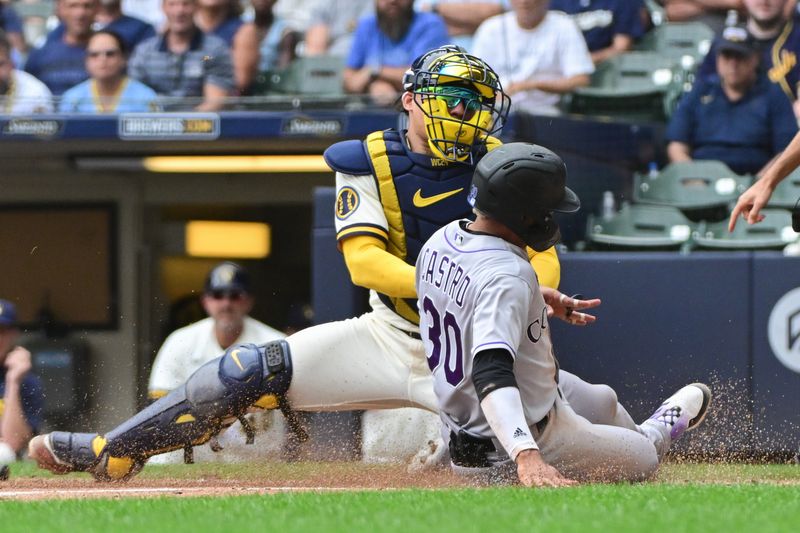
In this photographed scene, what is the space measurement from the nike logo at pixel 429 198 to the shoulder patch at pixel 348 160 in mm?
200

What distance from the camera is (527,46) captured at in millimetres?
7941

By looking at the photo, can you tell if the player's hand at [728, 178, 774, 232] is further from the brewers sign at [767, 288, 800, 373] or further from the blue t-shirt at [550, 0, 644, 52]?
the blue t-shirt at [550, 0, 644, 52]

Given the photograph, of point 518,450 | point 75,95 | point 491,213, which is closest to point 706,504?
point 518,450

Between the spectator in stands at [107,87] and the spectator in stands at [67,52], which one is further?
the spectator in stands at [67,52]

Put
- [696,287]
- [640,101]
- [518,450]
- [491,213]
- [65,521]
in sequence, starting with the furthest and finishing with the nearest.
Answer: [640,101] → [696,287] → [491,213] → [518,450] → [65,521]

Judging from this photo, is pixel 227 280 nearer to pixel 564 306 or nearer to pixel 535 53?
pixel 535 53

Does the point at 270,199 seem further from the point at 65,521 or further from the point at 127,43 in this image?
Result: the point at 65,521

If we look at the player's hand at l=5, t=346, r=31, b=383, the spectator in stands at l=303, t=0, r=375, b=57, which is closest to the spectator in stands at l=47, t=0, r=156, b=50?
A: the spectator in stands at l=303, t=0, r=375, b=57

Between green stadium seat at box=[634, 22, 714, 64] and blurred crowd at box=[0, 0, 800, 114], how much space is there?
6cm

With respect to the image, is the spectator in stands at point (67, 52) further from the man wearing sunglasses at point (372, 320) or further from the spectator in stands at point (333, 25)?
the man wearing sunglasses at point (372, 320)

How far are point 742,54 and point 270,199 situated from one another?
A: 3585 mm

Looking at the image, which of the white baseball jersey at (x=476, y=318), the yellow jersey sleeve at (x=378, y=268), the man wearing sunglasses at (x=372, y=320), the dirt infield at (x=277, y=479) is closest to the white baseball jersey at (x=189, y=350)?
the dirt infield at (x=277, y=479)

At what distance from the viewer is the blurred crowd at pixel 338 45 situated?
7910mm

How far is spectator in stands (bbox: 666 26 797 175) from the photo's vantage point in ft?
25.0
